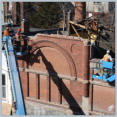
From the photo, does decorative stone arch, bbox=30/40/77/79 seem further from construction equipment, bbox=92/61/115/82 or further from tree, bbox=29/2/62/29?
tree, bbox=29/2/62/29

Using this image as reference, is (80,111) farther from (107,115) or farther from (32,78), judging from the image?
(32,78)

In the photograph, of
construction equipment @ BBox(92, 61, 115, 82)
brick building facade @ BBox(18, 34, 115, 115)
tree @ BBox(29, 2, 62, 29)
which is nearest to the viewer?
construction equipment @ BBox(92, 61, 115, 82)

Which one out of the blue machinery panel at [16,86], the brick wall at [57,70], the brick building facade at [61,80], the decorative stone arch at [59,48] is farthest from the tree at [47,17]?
the blue machinery panel at [16,86]

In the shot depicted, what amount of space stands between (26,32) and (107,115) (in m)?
11.7

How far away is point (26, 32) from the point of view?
29859mm

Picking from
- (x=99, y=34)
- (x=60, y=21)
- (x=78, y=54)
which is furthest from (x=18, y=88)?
(x=60, y=21)

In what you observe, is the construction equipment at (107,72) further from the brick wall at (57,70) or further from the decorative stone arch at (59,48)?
the decorative stone arch at (59,48)

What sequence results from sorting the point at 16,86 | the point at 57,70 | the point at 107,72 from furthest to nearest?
the point at 57,70
the point at 107,72
the point at 16,86

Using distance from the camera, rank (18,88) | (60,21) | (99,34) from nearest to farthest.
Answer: (18,88)
(99,34)
(60,21)

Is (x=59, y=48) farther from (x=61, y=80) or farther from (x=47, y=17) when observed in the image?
(x=47, y=17)

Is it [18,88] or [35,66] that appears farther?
[35,66]

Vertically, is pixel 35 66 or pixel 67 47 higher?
pixel 67 47

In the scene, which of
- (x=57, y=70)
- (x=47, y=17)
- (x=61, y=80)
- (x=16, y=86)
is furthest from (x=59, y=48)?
(x=47, y=17)

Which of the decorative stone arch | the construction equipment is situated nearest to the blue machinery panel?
the decorative stone arch
